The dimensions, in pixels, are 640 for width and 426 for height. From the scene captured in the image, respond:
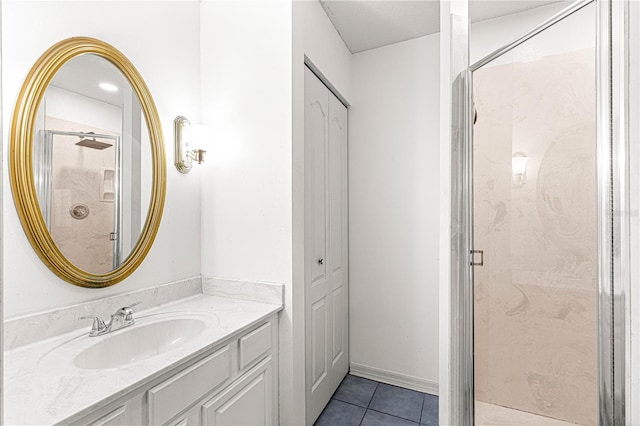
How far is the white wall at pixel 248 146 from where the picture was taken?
170 cm

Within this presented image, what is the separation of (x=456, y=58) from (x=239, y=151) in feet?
3.70

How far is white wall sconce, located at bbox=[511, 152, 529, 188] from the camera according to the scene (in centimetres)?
123

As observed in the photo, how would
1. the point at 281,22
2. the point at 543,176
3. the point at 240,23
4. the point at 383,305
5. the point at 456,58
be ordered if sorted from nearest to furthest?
1. the point at 543,176
2. the point at 456,58
3. the point at 281,22
4. the point at 240,23
5. the point at 383,305

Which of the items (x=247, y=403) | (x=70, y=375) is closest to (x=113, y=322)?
(x=70, y=375)

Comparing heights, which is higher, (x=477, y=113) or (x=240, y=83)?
(x=240, y=83)

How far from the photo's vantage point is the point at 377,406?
216 centimetres

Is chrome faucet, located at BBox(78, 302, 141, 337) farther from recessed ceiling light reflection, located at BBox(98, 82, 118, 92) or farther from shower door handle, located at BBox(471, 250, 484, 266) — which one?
shower door handle, located at BBox(471, 250, 484, 266)

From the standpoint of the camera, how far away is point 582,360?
1069 mm

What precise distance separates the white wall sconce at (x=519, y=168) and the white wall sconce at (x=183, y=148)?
1445 millimetres

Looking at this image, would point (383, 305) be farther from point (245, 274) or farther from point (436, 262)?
point (245, 274)

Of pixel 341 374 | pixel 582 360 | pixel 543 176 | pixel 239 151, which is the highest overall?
pixel 239 151

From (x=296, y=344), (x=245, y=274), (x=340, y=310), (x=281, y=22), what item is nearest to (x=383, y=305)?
(x=340, y=310)

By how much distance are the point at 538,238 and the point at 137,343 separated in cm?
157

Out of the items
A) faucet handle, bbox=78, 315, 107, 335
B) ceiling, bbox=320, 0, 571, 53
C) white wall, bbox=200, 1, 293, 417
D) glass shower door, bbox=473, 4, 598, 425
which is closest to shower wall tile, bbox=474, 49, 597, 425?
glass shower door, bbox=473, 4, 598, 425
